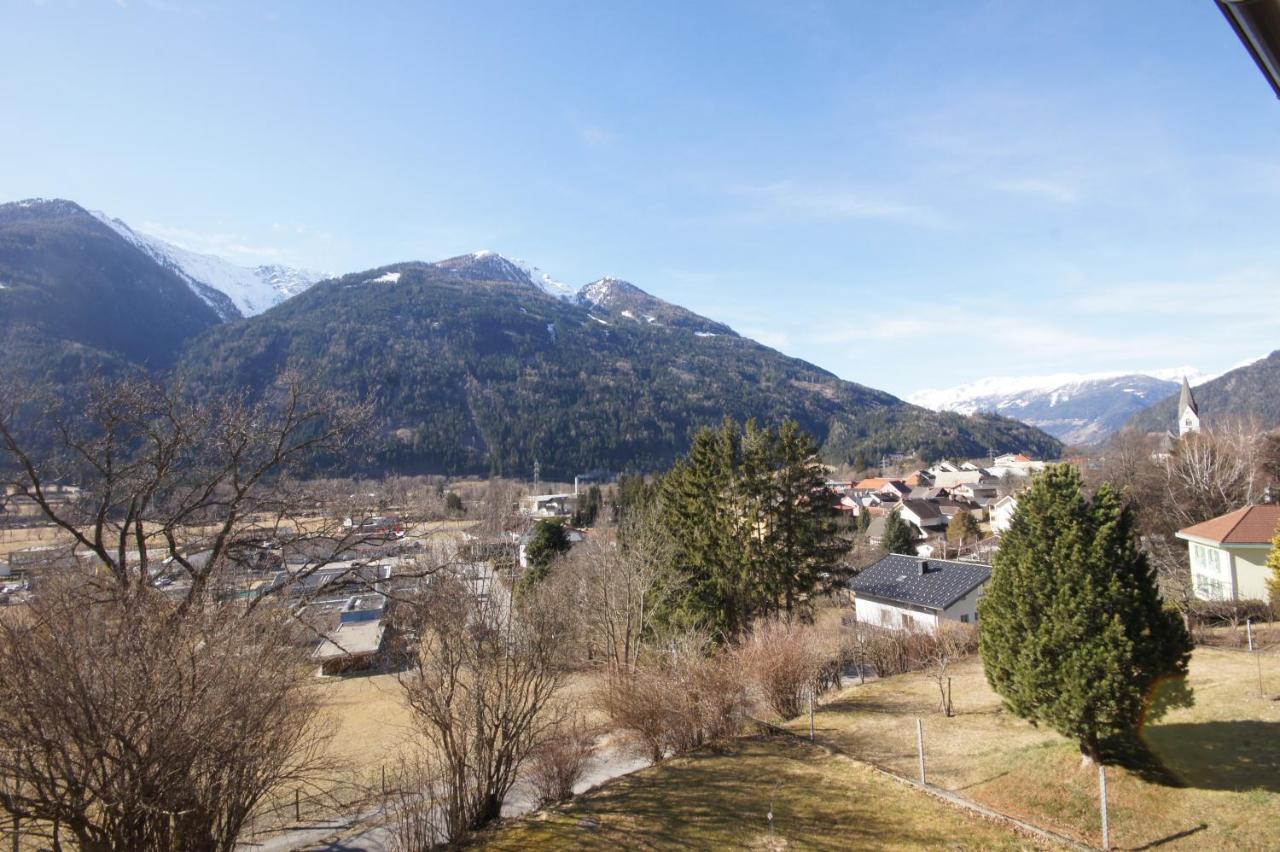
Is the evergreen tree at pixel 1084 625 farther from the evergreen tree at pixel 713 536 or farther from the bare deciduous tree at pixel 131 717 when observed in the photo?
the evergreen tree at pixel 713 536

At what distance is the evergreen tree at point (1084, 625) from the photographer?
948cm

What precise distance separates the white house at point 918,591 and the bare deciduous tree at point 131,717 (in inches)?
934

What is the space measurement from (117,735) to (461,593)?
5.40 meters

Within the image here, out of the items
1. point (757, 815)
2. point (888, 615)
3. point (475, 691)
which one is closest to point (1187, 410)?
point (888, 615)

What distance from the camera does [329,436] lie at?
11.3 meters

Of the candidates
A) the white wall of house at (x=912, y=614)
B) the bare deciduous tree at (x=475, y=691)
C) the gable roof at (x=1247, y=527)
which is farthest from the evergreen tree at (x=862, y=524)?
the bare deciduous tree at (x=475, y=691)

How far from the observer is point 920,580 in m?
32.6

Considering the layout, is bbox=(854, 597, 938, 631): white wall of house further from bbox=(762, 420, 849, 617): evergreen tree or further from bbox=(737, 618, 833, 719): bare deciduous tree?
bbox=(737, 618, 833, 719): bare deciduous tree

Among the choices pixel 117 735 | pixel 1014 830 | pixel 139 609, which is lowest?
pixel 1014 830

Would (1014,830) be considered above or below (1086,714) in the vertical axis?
below

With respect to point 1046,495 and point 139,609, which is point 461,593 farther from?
point 1046,495

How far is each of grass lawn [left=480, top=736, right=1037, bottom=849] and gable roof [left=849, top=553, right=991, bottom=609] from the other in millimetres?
18868

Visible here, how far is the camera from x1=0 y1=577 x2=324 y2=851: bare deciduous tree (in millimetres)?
5617

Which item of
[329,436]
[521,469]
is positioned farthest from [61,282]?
[329,436]
